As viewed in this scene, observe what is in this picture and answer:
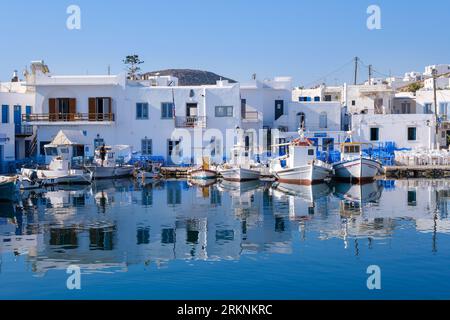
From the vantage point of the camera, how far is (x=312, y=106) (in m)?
58.5

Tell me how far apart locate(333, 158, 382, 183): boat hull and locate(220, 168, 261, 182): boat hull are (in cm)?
562

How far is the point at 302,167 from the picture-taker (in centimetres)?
4294

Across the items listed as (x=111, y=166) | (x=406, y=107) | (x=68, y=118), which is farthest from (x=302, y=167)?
(x=406, y=107)

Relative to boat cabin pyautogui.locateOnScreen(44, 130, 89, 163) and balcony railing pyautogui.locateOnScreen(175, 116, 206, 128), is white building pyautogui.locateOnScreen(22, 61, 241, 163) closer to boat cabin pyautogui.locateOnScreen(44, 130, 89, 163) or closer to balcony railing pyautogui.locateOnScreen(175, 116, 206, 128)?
balcony railing pyautogui.locateOnScreen(175, 116, 206, 128)

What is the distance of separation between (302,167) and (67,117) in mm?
20777

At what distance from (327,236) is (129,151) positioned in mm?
31878

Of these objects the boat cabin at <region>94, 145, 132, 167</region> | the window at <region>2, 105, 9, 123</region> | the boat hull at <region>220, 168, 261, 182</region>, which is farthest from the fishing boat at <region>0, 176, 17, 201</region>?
the window at <region>2, 105, 9, 123</region>

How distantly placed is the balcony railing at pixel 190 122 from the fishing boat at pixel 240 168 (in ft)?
20.3

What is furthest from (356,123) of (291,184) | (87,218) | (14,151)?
(87,218)

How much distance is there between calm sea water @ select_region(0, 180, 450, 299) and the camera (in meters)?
15.8

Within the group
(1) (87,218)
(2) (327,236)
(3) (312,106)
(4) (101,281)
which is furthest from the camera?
(3) (312,106)

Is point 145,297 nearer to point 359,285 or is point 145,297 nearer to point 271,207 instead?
point 359,285

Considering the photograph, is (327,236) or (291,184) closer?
(327,236)
